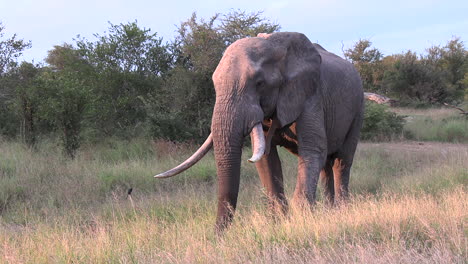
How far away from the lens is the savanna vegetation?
3611mm

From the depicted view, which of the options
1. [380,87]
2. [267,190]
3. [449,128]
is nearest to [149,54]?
[449,128]

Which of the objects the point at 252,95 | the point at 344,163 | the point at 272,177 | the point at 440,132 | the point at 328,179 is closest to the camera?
the point at 252,95

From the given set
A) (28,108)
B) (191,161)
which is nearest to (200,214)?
(191,161)

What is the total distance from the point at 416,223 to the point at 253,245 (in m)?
1.43

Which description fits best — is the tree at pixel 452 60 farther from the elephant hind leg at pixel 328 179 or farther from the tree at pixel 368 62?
the elephant hind leg at pixel 328 179

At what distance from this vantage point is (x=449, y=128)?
1631cm

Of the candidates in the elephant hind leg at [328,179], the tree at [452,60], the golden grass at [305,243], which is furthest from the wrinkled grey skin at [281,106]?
the tree at [452,60]

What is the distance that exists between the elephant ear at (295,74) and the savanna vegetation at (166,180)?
41.4 inches

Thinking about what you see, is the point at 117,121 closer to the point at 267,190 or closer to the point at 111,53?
the point at 111,53

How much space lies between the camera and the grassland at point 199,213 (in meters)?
3.41

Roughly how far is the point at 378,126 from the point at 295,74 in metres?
11.7

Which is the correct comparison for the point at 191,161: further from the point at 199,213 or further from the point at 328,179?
the point at 328,179

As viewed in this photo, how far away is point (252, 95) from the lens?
4590mm

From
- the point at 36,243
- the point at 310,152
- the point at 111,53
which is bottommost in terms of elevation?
the point at 36,243
